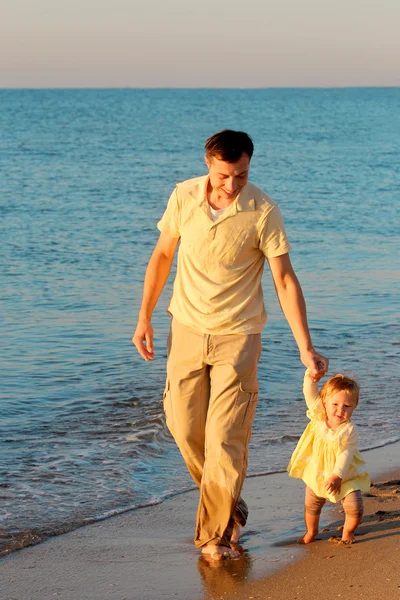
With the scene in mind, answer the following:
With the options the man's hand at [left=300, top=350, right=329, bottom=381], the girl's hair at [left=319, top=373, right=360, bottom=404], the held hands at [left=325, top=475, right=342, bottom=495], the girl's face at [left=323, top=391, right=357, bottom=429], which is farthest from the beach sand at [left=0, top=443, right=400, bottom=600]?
the man's hand at [left=300, top=350, right=329, bottom=381]

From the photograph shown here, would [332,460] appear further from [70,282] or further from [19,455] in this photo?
[70,282]

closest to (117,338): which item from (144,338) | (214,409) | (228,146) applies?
(144,338)

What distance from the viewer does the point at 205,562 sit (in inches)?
166

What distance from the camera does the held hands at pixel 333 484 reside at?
13.8ft

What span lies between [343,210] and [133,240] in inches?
269

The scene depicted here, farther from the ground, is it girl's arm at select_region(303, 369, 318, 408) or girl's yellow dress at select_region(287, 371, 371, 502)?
girl's arm at select_region(303, 369, 318, 408)

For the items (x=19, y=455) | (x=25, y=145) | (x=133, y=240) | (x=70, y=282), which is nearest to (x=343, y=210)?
(x=133, y=240)

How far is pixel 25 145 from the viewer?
42.2 meters

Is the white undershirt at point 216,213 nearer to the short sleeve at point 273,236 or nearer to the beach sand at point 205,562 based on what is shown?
the short sleeve at point 273,236

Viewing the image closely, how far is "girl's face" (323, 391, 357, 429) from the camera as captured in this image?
14.0 feet

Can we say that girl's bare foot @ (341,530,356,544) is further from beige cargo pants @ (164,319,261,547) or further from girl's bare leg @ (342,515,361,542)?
beige cargo pants @ (164,319,261,547)

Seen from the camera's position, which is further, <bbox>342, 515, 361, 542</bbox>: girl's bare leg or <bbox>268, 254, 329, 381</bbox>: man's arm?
<bbox>342, 515, 361, 542</bbox>: girl's bare leg

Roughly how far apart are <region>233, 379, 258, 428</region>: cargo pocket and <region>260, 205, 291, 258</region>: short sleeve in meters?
0.56

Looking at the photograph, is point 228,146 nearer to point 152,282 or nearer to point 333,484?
point 152,282
